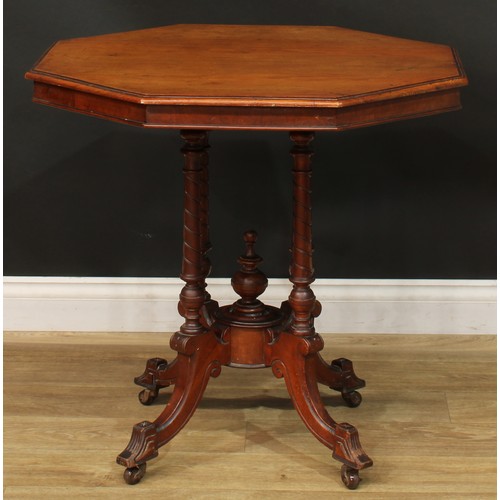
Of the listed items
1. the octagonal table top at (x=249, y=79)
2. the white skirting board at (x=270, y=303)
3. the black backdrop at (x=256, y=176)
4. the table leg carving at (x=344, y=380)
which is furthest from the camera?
the white skirting board at (x=270, y=303)

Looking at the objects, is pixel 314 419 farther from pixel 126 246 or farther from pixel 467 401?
pixel 126 246

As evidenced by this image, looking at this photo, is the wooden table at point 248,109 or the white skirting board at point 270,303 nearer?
the wooden table at point 248,109

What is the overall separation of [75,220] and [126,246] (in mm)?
195

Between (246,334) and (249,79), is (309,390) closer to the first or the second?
(246,334)

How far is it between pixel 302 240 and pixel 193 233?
28 centimetres

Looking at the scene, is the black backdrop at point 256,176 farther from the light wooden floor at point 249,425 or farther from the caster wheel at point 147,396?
the caster wheel at point 147,396

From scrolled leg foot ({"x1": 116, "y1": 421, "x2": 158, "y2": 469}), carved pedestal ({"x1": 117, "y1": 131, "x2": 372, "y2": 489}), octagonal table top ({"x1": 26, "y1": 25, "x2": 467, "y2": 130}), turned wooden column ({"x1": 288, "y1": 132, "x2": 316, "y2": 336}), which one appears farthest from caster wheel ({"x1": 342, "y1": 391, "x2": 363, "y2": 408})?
octagonal table top ({"x1": 26, "y1": 25, "x2": 467, "y2": 130})

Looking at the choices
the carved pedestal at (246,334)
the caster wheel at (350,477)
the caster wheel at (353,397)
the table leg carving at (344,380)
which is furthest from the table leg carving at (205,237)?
the caster wheel at (350,477)

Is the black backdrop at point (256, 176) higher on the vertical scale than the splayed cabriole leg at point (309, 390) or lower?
higher

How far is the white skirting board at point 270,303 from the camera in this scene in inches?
142

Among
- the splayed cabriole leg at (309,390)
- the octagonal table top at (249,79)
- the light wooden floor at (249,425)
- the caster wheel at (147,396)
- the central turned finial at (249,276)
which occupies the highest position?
the octagonal table top at (249,79)

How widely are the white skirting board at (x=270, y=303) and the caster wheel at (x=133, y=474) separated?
1.01 metres

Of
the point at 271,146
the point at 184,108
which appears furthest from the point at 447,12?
the point at 184,108

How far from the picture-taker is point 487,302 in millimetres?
3604
